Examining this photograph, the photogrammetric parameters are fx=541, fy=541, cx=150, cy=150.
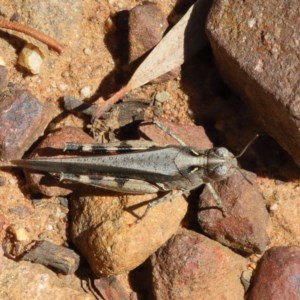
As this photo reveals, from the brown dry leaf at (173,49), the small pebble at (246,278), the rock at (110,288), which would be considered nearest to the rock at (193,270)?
the small pebble at (246,278)

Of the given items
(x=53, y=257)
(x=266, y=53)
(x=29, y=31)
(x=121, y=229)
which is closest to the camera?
(x=266, y=53)

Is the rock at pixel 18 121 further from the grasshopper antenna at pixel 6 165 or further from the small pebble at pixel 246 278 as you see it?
the small pebble at pixel 246 278

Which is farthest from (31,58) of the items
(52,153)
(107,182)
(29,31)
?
(107,182)

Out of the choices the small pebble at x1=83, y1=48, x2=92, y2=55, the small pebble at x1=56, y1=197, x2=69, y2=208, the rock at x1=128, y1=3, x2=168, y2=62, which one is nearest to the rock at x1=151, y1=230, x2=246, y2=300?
the small pebble at x1=56, y1=197, x2=69, y2=208

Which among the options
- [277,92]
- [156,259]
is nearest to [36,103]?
[156,259]

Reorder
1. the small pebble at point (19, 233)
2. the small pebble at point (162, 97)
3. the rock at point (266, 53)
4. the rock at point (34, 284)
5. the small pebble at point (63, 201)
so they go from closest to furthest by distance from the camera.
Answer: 1. the rock at point (266, 53)
2. the rock at point (34, 284)
3. the small pebble at point (19, 233)
4. the small pebble at point (63, 201)
5. the small pebble at point (162, 97)

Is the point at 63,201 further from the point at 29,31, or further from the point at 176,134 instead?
the point at 29,31

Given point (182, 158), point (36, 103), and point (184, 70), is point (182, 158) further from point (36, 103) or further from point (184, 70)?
point (36, 103)
